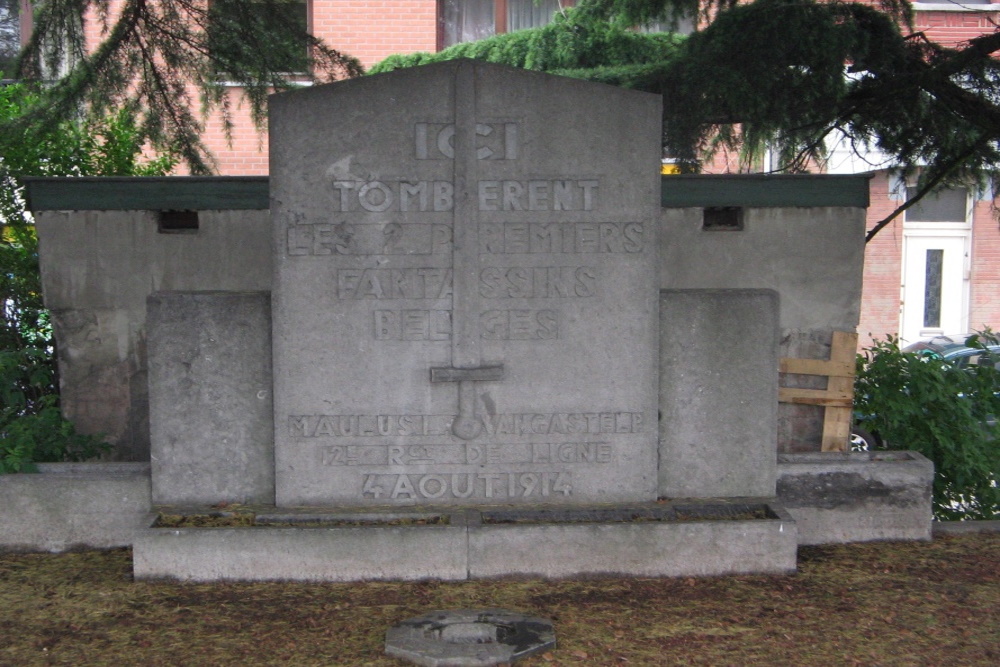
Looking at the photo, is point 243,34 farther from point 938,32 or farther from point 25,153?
point 938,32

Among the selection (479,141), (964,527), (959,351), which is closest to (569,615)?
(479,141)

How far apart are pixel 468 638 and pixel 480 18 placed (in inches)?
563

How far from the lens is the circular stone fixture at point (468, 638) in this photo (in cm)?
393

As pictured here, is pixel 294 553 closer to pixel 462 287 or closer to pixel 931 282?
pixel 462 287

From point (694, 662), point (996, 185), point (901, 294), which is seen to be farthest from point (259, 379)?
point (901, 294)

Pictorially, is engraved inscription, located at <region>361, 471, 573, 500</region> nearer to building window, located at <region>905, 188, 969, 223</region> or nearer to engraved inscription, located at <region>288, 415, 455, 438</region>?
engraved inscription, located at <region>288, 415, 455, 438</region>

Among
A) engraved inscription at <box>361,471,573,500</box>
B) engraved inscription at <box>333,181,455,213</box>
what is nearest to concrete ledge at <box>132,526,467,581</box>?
engraved inscription at <box>361,471,573,500</box>

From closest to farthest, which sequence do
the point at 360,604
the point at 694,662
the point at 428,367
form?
the point at 694,662, the point at 360,604, the point at 428,367

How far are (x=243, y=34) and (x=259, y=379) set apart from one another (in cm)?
381

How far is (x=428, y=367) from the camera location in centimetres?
498

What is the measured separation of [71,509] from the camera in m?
5.16

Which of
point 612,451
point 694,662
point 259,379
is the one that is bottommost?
point 694,662

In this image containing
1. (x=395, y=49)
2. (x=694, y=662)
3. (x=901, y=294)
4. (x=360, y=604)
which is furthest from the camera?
(x=901, y=294)

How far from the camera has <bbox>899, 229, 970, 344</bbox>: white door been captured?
67.9 ft
